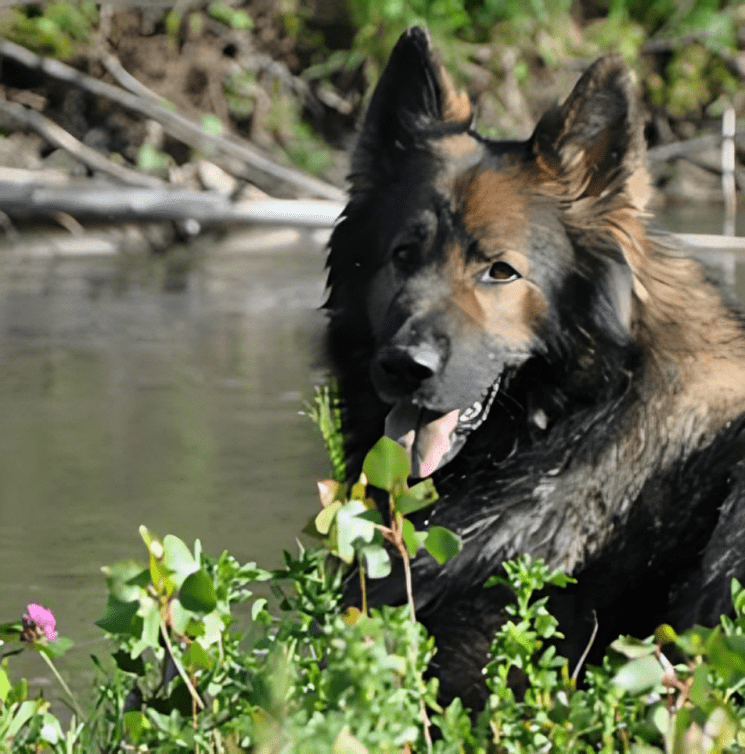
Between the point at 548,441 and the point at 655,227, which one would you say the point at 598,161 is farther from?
the point at 548,441

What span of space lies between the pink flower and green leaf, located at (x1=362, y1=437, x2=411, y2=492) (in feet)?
2.43

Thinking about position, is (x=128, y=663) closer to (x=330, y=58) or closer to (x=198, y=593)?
(x=198, y=593)

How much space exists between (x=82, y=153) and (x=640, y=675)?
8885 mm

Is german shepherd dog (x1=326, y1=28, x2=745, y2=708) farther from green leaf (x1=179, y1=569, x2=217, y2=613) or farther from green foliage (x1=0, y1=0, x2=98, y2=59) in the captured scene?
green foliage (x1=0, y1=0, x2=98, y2=59)

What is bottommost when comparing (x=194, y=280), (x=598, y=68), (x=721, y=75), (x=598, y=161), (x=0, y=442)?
(x=194, y=280)

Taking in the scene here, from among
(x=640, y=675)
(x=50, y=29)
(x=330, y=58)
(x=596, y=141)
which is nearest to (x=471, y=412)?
(x=596, y=141)

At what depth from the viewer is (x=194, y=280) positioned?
1084cm

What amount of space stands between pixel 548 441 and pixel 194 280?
26.3ft

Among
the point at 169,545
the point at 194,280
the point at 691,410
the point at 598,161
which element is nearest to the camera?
the point at 169,545

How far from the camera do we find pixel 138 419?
253 inches

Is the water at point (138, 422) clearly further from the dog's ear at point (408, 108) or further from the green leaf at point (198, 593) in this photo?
the green leaf at point (198, 593)

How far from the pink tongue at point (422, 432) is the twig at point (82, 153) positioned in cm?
662

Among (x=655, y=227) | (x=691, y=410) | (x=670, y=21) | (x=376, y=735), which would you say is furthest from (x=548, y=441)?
(x=670, y=21)

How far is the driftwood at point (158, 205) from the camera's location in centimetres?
919
